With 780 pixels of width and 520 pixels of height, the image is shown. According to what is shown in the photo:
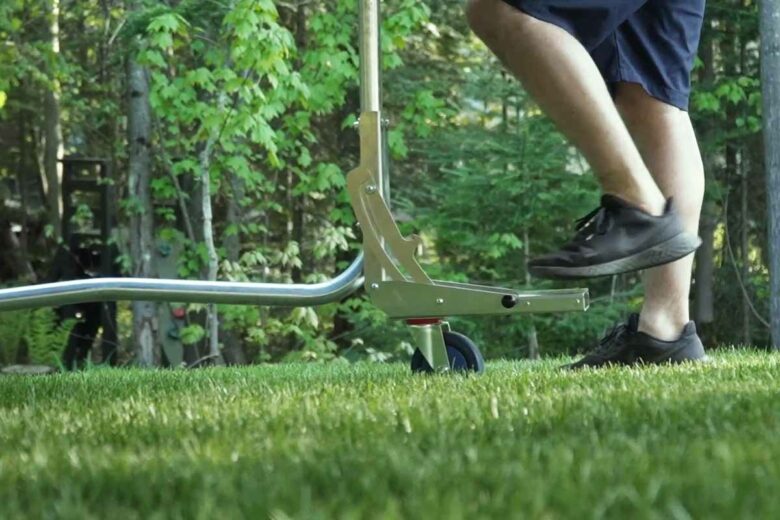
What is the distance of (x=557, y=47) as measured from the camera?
2.58 meters

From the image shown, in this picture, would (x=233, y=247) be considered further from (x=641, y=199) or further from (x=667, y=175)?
(x=641, y=199)

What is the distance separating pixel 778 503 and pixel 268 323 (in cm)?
883

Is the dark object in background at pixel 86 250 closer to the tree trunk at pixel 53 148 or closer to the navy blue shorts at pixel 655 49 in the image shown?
the tree trunk at pixel 53 148

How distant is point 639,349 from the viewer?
2.98 meters

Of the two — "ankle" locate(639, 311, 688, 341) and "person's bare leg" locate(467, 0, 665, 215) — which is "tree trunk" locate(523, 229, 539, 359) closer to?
"ankle" locate(639, 311, 688, 341)

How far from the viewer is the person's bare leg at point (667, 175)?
2.93 meters

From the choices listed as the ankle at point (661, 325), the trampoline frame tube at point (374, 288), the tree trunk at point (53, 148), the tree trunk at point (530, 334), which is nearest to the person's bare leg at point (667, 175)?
the ankle at point (661, 325)

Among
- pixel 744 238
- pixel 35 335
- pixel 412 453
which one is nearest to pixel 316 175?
pixel 35 335

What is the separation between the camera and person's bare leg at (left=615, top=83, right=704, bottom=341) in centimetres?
293

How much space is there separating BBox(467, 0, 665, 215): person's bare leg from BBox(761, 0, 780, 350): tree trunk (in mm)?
5704

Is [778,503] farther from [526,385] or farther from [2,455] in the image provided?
Answer: [526,385]

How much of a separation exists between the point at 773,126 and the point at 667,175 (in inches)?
221

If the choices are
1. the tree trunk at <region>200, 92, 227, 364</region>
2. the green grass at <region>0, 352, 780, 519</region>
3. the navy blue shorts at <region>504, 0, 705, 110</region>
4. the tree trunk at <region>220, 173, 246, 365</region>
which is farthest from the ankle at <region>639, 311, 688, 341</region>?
the tree trunk at <region>220, 173, 246, 365</region>

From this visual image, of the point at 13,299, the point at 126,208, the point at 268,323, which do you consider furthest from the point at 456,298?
the point at 126,208
